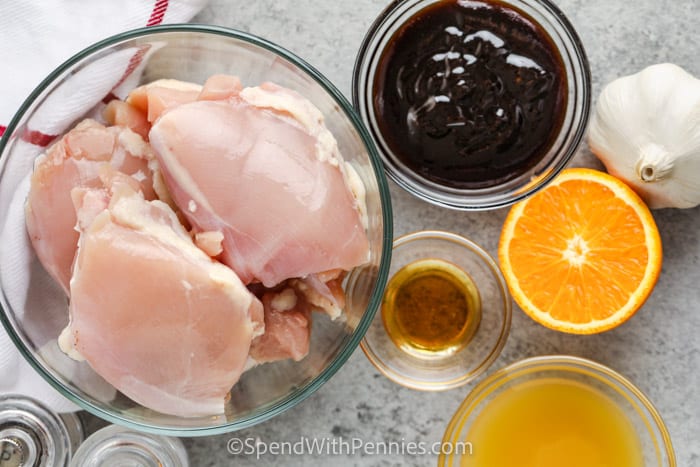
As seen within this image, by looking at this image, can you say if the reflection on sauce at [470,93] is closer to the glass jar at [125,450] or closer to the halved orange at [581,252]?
the halved orange at [581,252]

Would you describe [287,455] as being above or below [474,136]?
below

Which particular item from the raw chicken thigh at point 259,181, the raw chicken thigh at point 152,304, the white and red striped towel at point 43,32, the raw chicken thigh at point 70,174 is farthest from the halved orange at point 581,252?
the white and red striped towel at point 43,32

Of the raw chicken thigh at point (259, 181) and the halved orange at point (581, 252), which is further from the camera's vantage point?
the halved orange at point (581, 252)

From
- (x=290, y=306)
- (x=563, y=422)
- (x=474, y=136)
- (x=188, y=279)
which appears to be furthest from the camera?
(x=563, y=422)

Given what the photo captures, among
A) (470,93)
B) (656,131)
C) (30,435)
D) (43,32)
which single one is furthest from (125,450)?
(656,131)

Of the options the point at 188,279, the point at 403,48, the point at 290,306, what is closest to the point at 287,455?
the point at 290,306

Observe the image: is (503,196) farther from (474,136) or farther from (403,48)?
(403,48)
